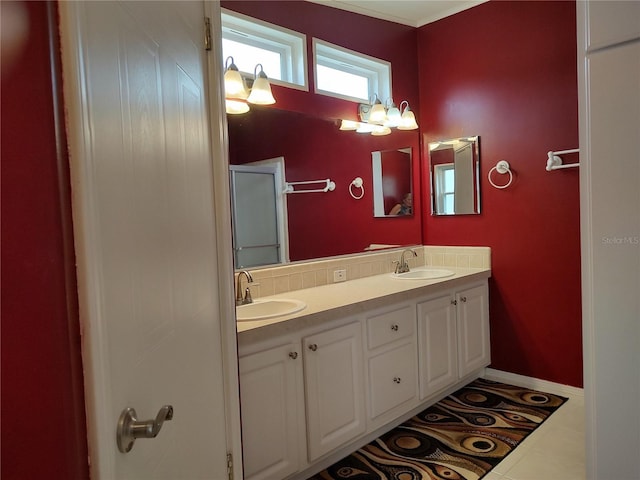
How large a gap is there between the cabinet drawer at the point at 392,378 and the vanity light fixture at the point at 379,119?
1.50 metres

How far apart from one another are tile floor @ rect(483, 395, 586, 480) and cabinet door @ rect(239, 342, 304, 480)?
94 cm

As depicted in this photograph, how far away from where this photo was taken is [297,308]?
198cm

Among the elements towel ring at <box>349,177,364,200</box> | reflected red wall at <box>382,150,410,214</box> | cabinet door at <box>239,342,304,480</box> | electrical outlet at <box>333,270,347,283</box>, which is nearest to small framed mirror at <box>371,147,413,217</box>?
reflected red wall at <box>382,150,410,214</box>

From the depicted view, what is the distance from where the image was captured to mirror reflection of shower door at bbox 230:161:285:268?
2.31m

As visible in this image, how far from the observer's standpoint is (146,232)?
0.86m

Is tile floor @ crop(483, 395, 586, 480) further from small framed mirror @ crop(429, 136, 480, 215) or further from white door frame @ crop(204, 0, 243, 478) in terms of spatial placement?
small framed mirror @ crop(429, 136, 480, 215)

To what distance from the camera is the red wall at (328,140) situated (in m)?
2.46

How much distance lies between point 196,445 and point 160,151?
0.75 m

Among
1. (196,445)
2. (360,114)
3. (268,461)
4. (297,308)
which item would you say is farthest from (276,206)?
(196,445)

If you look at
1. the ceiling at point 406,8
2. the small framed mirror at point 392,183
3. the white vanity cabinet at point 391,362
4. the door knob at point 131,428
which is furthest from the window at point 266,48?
the door knob at point 131,428

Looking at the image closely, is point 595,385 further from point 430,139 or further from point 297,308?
point 430,139

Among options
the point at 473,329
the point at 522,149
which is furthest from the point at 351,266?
the point at 522,149

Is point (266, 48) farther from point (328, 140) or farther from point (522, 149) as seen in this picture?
point (522, 149)

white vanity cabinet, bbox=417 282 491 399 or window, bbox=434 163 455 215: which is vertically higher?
window, bbox=434 163 455 215
